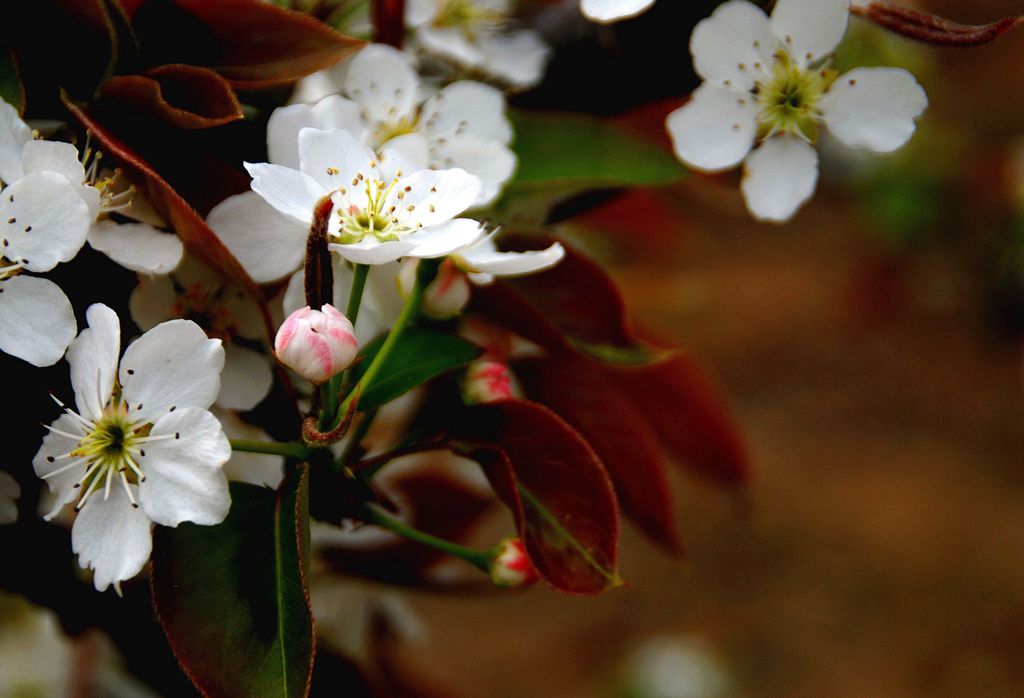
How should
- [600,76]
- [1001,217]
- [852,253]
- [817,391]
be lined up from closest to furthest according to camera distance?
[600,76] → [817,391] → [1001,217] → [852,253]

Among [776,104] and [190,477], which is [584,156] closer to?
[776,104]

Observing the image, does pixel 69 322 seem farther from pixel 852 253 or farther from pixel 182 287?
pixel 852 253

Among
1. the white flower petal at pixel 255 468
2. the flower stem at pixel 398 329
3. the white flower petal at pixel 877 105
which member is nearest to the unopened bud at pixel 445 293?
the flower stem at pixel 398 329

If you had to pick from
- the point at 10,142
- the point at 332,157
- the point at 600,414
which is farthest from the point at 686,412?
the point at 10,142

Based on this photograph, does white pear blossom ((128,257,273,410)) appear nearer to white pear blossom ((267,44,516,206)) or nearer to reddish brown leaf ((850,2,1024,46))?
white pear blossom ((267,44,516,206))

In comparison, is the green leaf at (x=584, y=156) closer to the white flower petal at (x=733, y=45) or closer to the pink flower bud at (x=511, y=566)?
the white flower petal at (x=733, y=45)

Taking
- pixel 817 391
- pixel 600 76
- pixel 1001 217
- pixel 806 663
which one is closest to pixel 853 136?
pixel 600 76

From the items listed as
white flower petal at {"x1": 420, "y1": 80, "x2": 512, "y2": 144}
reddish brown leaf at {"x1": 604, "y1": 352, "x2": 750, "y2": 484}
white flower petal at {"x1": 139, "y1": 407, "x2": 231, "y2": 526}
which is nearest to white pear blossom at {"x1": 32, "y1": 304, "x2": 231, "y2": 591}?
white flower petal at {"x1": 139, "y1": 407, "x2": 231, "y2": 526}
